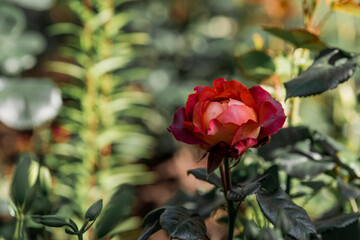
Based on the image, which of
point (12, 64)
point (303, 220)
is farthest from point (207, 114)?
point (12, 64)

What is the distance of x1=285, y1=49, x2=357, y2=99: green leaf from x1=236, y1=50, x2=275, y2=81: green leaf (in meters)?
0.09

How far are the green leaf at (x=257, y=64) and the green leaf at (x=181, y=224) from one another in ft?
0.84

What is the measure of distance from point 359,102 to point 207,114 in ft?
1.19

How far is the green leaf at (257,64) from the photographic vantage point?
562mm

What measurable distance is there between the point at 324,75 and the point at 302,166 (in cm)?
13

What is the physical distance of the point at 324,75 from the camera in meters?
0.45

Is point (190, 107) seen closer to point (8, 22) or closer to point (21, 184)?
point (21, 184)

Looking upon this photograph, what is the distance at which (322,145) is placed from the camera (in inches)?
21.5

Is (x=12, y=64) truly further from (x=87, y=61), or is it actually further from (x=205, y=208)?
(x=205, y=208)

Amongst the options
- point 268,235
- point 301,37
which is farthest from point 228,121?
point 301,37

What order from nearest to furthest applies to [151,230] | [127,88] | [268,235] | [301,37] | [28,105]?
[268,235] → [151,230] → [301,37] → [28,105] → [127,88]

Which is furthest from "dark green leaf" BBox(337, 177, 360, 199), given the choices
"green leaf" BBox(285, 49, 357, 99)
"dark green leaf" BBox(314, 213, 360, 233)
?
"green leaf" BBox(285, 49, 357, 99)

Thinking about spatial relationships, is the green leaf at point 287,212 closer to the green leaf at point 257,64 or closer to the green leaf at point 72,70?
the green leaf at point 257,64

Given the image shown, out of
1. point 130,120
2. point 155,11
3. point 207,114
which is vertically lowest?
point 130,120
